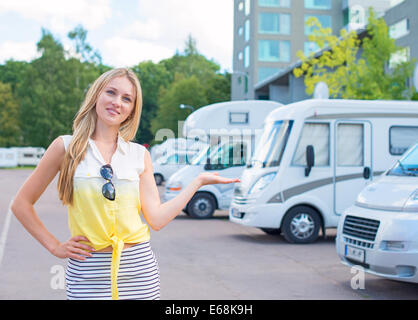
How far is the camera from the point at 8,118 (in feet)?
239

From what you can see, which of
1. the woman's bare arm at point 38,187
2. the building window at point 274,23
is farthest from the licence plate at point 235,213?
the building window at point 274,23

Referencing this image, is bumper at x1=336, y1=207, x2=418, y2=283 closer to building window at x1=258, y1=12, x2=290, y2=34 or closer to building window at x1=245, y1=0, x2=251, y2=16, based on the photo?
building window at x1=258, y1=12, x2=290, y2=34

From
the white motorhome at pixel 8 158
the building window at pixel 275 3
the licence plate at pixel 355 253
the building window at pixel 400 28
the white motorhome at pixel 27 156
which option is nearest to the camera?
the licence plate at pixel 355 253

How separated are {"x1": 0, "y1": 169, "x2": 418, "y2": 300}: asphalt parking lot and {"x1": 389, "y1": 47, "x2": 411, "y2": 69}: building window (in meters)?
16.7

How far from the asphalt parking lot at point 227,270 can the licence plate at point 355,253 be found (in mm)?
402

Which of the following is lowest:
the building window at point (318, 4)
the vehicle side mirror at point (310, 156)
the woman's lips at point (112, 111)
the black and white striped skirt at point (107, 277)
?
the black and white striped skirt at point (107, 277)

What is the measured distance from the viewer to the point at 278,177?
11344 mm

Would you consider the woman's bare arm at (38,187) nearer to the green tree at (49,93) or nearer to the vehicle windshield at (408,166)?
the vehicle windshield at (408,166)

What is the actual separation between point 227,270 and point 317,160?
4.00 metres

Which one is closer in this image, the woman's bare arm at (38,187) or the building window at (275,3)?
the woman's bare arm at (38,187)

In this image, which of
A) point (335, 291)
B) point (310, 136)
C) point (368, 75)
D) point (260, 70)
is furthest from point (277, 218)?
point (260, 70)

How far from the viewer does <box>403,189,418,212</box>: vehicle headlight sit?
652cm

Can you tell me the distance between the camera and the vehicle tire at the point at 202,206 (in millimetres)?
15898
